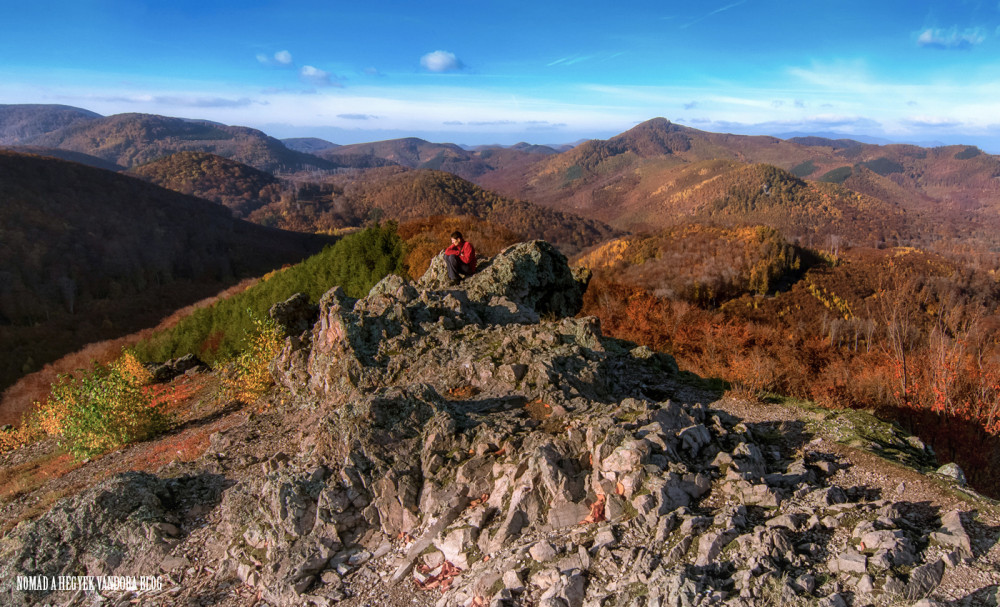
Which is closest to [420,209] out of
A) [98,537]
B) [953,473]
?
[98,537]

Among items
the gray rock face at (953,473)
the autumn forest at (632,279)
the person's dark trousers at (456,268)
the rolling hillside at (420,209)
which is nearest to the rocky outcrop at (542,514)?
the gray rock face at (953,473)

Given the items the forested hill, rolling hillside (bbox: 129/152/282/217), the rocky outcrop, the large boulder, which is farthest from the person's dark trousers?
rolling hillside (bbox: 129/152/282/217)

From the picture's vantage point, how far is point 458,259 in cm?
1339

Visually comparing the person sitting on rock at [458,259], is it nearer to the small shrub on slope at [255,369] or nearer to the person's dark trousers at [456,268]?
the person's dark trousers at [456,268]

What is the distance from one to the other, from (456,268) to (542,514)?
28.7 ft

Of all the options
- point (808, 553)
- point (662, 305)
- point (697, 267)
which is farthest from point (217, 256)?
point (808, 553)

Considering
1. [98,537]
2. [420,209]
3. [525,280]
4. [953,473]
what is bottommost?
[420,209]

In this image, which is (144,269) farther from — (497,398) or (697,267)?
(497,398)

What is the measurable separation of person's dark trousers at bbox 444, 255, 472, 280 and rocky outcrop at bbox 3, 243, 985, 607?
524cm

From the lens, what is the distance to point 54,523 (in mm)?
6383

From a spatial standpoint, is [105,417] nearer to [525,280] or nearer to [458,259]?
[458,259]

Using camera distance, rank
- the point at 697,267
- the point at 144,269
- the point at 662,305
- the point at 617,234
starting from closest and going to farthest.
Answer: the point at 662,305 → the point at 697,267 → the point at 144,269 → the point at 617,234

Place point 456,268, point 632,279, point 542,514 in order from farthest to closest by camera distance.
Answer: point 632,279
point 456,268
point 542,514

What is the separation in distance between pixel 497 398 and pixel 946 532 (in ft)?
16.2
